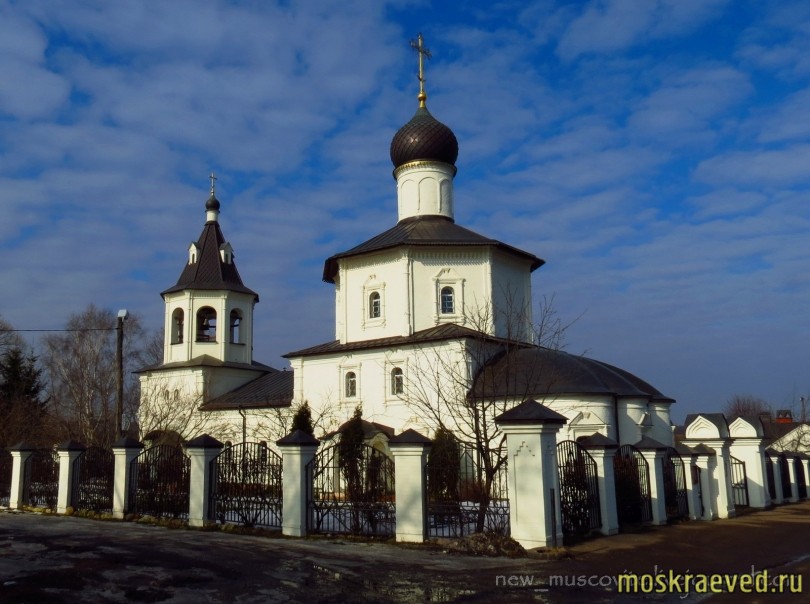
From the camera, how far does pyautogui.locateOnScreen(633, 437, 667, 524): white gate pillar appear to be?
14258mm

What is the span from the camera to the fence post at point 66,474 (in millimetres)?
15562

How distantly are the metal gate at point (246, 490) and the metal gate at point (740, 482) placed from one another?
12585mm

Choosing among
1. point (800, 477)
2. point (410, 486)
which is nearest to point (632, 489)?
point (410, 486)

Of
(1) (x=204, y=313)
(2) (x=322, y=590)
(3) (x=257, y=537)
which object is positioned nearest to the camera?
(2) (x=322, y=590)

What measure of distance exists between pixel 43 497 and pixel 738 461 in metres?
17.2

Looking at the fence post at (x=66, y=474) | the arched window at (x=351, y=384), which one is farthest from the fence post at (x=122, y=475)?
the arched window at (x=351, y=384)

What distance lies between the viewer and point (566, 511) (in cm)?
1189

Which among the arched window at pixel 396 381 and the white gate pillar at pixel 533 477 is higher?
the arched window at pixel 396 381

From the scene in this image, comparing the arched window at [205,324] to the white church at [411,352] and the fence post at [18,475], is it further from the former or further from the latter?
the fence post at [18,475]

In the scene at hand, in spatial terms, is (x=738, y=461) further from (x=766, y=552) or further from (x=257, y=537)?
(x=257, y=537)

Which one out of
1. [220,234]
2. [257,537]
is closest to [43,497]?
[257,537]

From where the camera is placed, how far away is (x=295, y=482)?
12.0 meters

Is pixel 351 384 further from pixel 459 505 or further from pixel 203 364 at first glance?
pixel 459 505

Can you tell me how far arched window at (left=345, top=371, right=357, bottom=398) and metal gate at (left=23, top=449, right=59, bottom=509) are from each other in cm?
955
